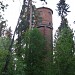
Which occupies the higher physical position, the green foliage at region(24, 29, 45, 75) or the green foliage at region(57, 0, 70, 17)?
the green foliage at region(57, 0, 70, 17)

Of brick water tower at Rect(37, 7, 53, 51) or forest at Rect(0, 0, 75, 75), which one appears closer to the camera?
forest at Rect(0, 0, 75, 75)

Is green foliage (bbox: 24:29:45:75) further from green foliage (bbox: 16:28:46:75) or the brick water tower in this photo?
the brick water tower

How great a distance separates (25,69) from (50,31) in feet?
39.7

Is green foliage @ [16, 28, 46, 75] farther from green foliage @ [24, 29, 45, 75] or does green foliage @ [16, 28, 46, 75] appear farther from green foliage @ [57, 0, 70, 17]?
green foliage @ [57, 0, 70, 17]

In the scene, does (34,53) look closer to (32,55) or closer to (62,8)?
(32,55)

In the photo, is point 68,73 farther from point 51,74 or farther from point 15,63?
point 15,63

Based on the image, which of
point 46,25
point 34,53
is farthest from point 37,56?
point 46,25

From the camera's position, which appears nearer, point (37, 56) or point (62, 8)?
point (37, 56)

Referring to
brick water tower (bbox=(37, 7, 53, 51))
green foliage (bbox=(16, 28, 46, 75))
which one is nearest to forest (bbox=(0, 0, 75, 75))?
green foliage (bbox=(16, 28, 46, 75))

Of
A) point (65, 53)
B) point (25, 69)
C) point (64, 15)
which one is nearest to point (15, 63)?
point (25, 69)

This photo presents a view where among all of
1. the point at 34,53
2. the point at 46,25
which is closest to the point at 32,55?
the point at 34,53

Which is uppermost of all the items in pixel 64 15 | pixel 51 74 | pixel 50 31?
pixel 64 15

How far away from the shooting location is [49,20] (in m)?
40.9

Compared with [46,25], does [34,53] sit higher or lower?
lower
